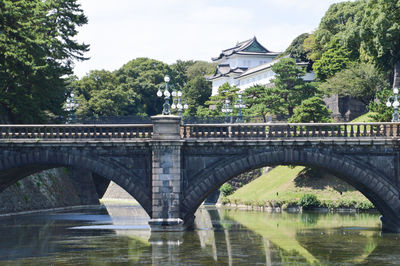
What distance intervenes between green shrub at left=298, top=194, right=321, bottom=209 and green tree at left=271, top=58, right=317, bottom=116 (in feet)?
65.7

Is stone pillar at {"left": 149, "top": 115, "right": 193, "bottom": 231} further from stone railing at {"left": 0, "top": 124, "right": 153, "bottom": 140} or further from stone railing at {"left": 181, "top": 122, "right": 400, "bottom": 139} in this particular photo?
stone railing at {"left": 0, "top": 124, "right": 153, "bottom": 140}

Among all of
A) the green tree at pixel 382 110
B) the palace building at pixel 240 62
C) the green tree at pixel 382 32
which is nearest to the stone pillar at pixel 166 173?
the green tree at pixel 382 110

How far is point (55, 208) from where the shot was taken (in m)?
65.4

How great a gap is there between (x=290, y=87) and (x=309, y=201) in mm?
27154

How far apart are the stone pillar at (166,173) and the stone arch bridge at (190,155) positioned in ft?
0.19

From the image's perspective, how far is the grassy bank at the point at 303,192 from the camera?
62969 millimetres

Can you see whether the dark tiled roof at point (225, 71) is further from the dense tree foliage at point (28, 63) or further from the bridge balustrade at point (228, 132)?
the bridge balustrade at point (228, 132)

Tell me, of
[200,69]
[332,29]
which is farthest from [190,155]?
[200,69]

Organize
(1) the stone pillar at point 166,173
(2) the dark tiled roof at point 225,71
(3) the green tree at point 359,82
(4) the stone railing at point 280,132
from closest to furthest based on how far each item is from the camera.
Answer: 1. (1) the stone pillar at point 166,173
2. (4) the stone railing at point 280,132
3. (3) the green tree at point 359,82
4. (2) the dark tiled roof at point 225,71

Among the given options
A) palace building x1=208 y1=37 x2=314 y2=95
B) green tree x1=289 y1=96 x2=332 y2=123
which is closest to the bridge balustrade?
green tree x1=289 y1=96 x2=332 y2=123

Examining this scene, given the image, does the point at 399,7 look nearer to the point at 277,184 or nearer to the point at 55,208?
the point at 277,184

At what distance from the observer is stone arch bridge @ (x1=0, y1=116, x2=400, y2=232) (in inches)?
1531

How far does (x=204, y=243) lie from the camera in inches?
1375

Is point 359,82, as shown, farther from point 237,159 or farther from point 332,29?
point 237,159
